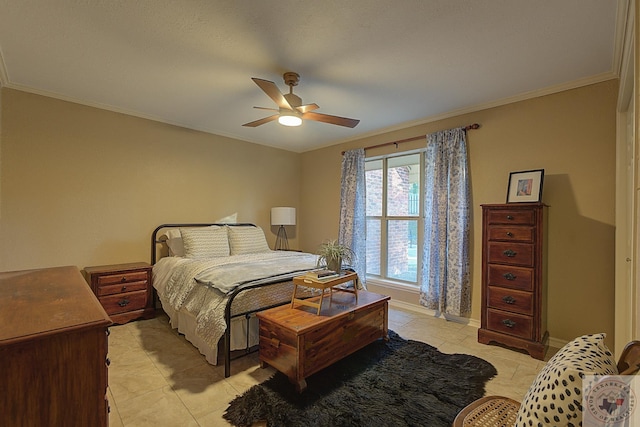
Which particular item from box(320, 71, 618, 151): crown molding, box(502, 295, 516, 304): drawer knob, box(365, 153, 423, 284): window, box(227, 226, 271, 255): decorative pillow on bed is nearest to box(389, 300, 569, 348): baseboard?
box(365, 153, 423, 284): window

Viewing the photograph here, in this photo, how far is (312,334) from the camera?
81.7 inches

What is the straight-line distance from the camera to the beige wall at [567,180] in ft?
8.41

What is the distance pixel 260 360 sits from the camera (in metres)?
2.36

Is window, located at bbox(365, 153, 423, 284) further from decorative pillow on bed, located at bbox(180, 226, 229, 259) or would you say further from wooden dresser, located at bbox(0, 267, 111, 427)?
wooden dresser, located at bbox(0, 267, 111, 427)

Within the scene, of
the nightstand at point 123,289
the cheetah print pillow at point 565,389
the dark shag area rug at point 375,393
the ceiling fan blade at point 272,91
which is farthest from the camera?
the nightstand at point 123,289

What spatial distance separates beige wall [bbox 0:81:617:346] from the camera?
2.62 meters

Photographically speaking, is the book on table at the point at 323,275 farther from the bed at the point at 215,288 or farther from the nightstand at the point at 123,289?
the nightstand at the point at 123,289

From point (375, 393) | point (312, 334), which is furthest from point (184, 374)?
point (375, 393)

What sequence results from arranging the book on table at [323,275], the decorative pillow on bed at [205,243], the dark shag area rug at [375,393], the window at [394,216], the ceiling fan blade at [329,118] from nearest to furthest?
the dark shag area rug at [375,393] < the book on table at [323,275] < the ceiling fan blade at [329,118] < the decorative pillow on bed at [205,243] < the window at [394,216]

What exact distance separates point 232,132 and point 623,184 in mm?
4495

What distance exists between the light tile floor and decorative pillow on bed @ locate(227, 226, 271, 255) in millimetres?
1223

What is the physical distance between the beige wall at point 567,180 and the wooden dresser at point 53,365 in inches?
136

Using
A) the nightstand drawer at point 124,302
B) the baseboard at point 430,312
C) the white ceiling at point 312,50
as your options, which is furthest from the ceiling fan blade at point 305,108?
the baseboard at point 430,312

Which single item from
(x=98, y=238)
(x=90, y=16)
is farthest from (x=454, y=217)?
(x=98, y=238)
